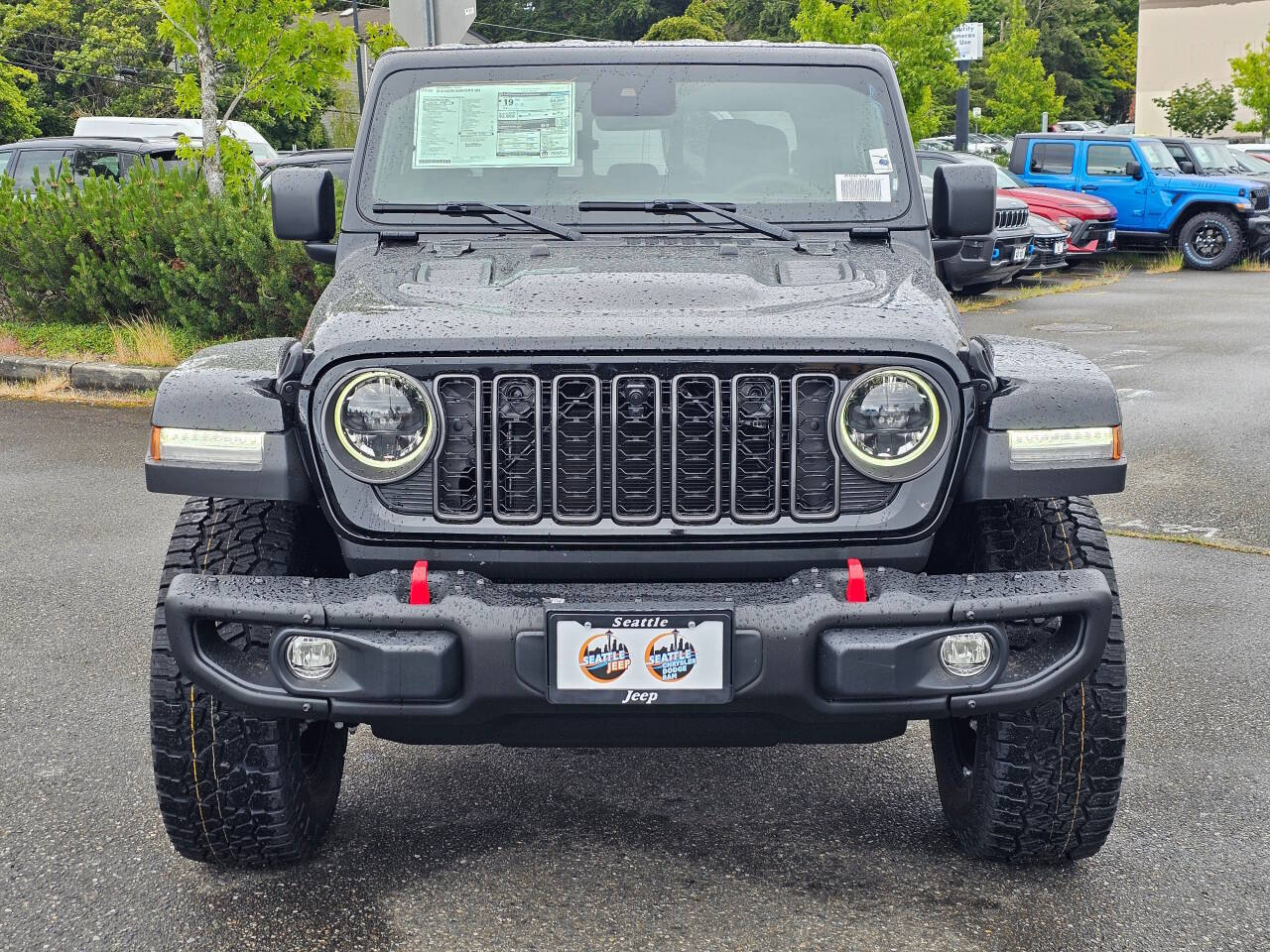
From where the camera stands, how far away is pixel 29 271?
12078 millimetres

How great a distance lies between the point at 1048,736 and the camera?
3.36 metres

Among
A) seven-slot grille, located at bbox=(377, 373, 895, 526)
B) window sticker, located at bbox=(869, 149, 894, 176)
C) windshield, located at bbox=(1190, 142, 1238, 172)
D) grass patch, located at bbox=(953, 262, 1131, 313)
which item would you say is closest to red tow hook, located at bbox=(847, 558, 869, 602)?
seven-slot grille, located at bbox=(377, 373, 895, 526)

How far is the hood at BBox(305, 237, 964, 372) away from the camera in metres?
3.16

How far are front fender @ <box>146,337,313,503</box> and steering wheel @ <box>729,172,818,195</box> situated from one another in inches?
Result: 62.2

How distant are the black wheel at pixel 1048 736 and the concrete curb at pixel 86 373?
27.5 feet

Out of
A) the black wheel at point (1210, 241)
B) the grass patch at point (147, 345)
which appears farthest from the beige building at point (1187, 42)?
the grass patch at point (147, 345)

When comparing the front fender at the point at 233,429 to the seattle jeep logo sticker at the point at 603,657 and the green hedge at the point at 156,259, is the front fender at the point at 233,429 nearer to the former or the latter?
the seattle jeep logo sticker at the point at 603,657

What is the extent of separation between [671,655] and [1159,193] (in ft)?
65.6

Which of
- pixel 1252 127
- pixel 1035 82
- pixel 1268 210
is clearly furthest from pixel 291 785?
pixel 1035 82

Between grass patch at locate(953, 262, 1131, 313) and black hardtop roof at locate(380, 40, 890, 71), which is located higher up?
black hardtop roof at locate(380, 40, 890, 71)

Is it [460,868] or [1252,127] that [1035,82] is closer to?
[1252,127]

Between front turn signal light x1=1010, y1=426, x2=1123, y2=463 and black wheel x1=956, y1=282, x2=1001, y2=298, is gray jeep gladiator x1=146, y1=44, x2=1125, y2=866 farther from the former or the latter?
black wheel x1=956, y1=282, x2=1001, y2=298

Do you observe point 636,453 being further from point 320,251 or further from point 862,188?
point 320,251

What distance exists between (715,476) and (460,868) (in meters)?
1.22
